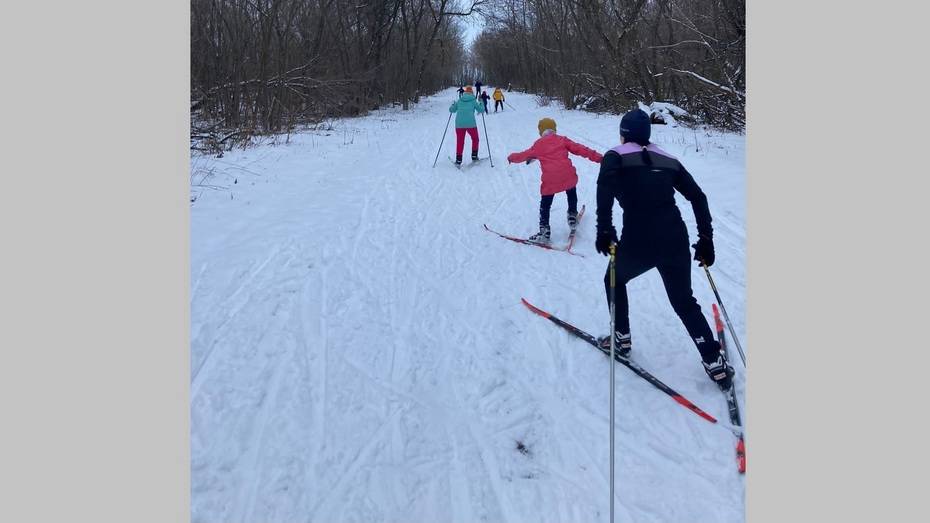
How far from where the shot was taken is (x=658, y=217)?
3.29 m

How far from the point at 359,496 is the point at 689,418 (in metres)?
1.93

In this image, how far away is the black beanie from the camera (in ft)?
11.0

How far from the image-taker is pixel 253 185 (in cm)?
884

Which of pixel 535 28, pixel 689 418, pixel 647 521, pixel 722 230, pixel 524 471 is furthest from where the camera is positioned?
pixel 535 28

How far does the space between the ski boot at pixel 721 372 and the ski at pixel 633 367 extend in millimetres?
244

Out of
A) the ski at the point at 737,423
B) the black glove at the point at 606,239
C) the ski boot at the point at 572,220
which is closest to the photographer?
the ski at the point at 737,423

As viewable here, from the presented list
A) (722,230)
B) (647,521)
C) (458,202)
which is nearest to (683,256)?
(647,521)

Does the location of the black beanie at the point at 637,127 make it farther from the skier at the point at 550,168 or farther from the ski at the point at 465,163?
the ski at the point at 465,163

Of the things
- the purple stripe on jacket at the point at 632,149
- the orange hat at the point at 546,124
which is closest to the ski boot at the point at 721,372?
Answer: the purple stripe on jacket at the point at 632,149

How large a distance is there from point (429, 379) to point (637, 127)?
2.09 meters

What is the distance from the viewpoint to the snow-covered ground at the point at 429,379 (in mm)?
2646

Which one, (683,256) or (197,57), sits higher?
(197,57)

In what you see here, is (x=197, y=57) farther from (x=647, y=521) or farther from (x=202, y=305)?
(x=647, y=521)

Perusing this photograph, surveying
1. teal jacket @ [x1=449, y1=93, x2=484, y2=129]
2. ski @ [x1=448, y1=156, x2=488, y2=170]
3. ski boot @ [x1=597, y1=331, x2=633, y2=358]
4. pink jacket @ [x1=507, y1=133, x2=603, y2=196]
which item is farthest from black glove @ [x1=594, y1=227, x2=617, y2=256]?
teal jacket @ [x1=449, y1=93, x2=484, y2=129]
